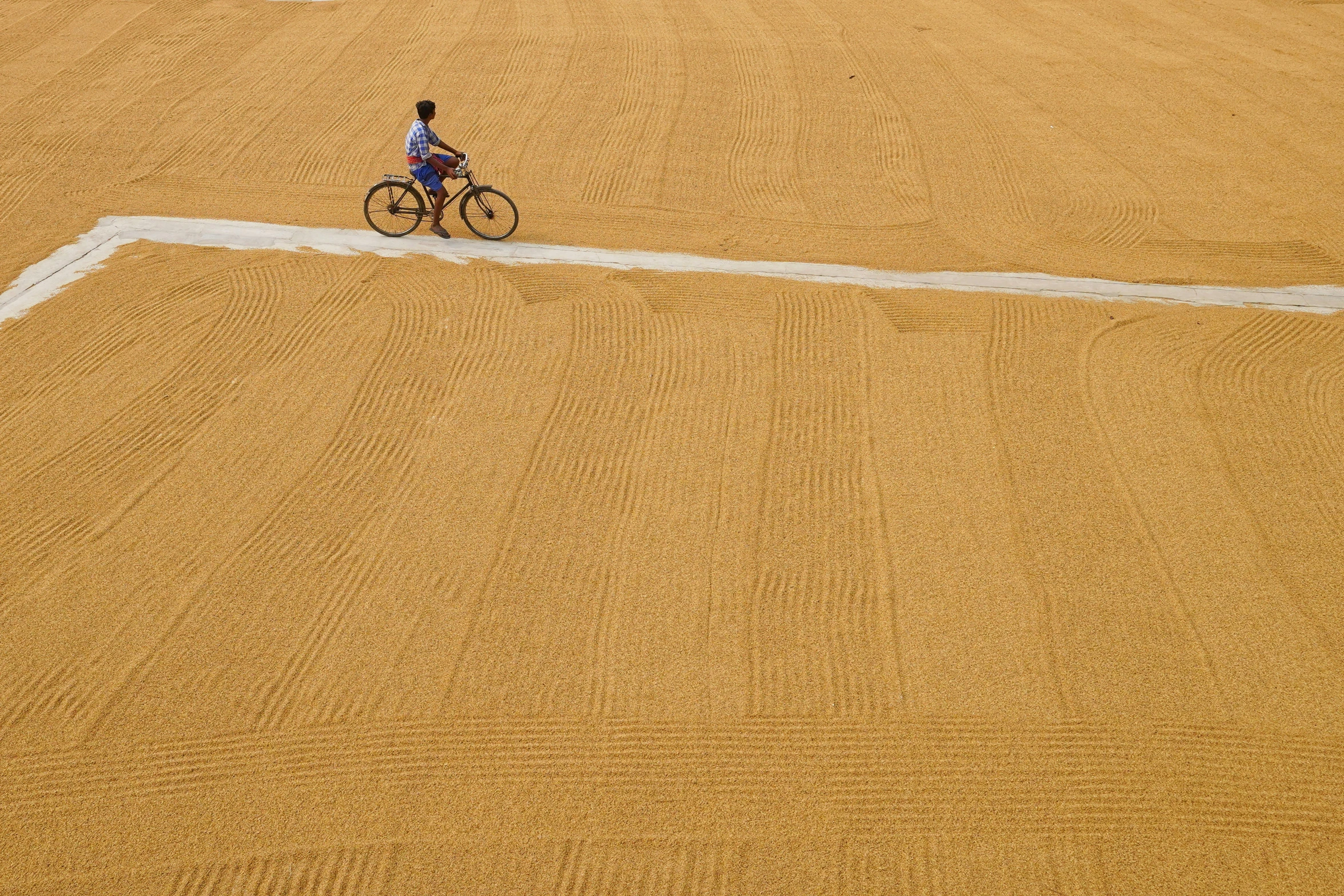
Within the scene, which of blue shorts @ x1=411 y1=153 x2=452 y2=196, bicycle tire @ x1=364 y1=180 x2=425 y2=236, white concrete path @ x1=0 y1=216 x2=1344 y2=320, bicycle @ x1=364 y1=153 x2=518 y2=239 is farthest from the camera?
bicycle tire @ x1=364 y1=180 x2=425 y2=236

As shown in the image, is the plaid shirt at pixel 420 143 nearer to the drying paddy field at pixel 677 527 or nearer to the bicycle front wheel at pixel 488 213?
the bicycle front wheel at pixel 488 213

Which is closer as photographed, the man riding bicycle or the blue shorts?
the man riding bicycle

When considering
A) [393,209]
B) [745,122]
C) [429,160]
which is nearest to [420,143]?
[429,160]

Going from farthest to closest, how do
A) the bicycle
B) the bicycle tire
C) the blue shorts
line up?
the bicycle tire, the bicycle, the blue shorts

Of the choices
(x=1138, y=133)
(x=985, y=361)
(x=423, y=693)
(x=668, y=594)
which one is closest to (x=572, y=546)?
(x=668, y=594)

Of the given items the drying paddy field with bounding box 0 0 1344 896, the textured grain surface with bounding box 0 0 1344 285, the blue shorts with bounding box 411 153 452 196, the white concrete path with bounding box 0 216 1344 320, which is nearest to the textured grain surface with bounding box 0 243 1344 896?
the drying paddy field with bounding box 0 0 1344 896

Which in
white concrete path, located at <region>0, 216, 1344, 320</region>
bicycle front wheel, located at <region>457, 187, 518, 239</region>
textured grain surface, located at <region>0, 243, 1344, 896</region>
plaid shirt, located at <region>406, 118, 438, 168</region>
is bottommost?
textured grain surface, located at <region>0, 243, 1344, 896</region>

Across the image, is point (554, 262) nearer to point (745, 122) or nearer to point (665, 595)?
point (745, 122)

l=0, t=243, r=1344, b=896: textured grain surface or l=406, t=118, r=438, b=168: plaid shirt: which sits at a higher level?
l=406, t=118, r=438, b=168: plaid shirt

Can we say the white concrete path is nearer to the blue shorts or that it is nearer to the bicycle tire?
the bicycle tire
